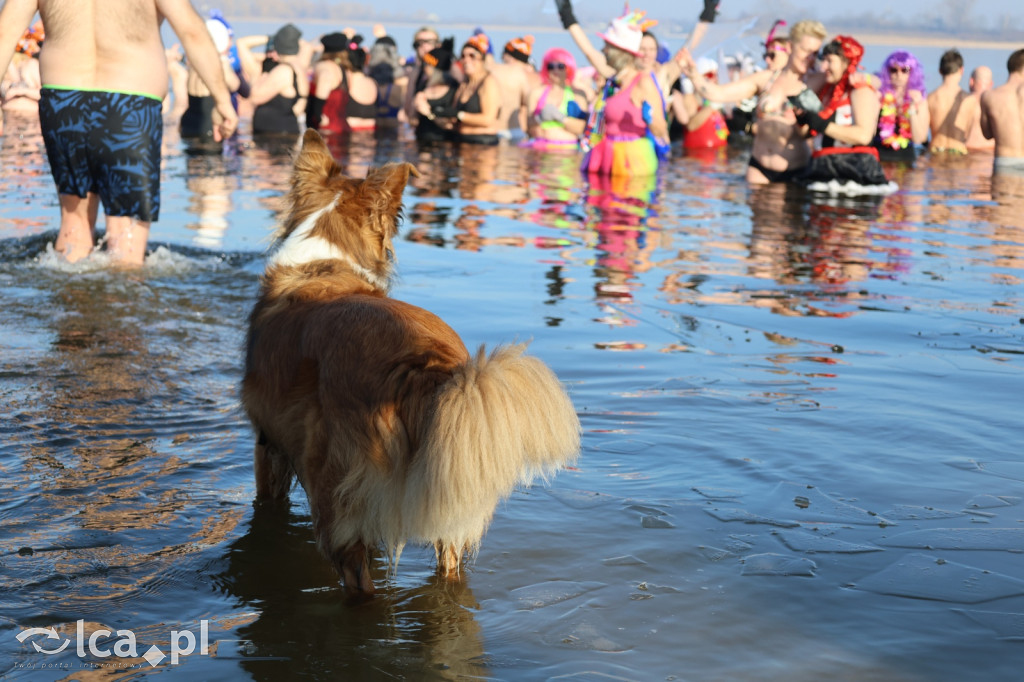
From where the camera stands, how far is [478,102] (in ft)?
64.4

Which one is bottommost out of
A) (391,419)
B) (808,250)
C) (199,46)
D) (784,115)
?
(808,250)

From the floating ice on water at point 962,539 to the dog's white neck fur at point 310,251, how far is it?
84.0 inches

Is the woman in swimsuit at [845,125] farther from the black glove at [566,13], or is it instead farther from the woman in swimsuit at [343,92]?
the woman in swimsuit at [343,92]

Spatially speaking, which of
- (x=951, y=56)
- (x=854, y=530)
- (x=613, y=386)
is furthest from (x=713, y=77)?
(x=854, y=530)

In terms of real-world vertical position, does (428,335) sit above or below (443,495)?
above

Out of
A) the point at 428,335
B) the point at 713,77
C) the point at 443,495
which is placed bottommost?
the point at 443,495

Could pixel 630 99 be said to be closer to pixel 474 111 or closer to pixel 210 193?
pixel 210 193

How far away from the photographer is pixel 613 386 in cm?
548

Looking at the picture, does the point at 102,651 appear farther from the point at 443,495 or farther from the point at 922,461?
the point at 922,461

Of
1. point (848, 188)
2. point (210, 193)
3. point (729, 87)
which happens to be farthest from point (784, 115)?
point (210, 193)

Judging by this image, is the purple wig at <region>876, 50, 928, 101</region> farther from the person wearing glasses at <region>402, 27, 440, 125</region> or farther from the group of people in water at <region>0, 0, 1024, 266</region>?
the person wearing glasses at <region>402, 27, 440, 125</region>

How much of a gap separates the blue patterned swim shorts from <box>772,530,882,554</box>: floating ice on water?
483 cm

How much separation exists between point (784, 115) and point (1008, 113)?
4.53 meters

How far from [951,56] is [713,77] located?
5.11 meters
